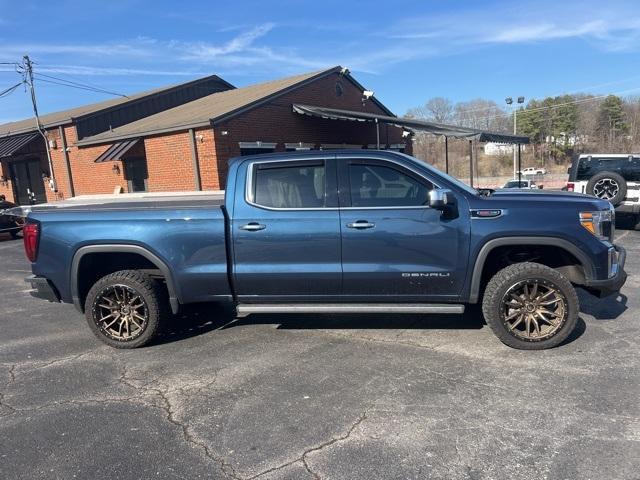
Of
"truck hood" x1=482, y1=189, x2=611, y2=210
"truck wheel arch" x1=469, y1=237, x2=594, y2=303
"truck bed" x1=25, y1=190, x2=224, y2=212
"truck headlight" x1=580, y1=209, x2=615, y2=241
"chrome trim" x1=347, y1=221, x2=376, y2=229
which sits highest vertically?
"truck bed" x1=25, y1=190, x2=224, y2=212

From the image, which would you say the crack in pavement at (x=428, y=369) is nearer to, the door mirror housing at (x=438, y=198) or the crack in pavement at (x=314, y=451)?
the crack in pavement at (x=314, y=451)

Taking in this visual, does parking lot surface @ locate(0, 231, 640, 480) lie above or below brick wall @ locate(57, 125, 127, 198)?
below

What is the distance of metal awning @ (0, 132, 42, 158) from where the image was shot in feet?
70.0

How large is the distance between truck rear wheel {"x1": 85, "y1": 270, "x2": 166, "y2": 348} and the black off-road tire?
9497 millimetres

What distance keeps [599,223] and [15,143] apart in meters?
24.4

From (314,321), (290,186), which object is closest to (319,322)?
(314,321)

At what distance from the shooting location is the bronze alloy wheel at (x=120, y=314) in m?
4.85

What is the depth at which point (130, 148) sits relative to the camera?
16875mm

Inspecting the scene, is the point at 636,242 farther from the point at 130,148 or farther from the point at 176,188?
the point at 130,148

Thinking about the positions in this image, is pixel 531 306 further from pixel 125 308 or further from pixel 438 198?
pixel 125 308

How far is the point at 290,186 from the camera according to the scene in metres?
4.67

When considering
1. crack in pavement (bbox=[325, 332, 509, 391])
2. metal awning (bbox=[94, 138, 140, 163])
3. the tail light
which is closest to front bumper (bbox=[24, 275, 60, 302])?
the tail light

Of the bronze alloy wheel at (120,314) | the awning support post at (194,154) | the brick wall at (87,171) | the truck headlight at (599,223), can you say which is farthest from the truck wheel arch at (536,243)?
the brick wall at (87,171)

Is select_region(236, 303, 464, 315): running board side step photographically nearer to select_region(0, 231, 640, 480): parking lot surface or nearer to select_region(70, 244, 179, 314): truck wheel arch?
select_region(0, 231, 640, 480): parking lot surface
